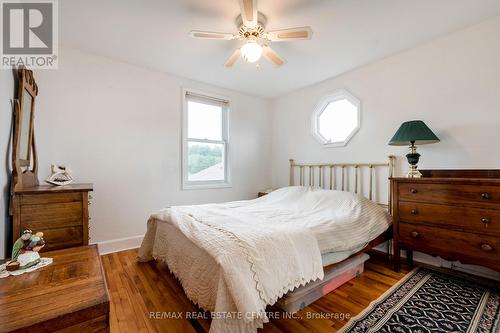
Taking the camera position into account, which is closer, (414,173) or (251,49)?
(251,49)

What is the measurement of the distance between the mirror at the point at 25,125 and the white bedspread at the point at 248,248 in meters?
1.26

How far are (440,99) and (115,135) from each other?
379 cm

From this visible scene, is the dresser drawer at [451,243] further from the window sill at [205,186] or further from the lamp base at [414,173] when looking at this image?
the window sill at [205,186]

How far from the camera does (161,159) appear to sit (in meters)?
3.16

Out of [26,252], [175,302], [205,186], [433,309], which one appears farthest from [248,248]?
[205,186]

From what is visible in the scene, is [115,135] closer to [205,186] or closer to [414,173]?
[205,186]

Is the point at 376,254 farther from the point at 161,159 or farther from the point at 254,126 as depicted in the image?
the point at 161,159

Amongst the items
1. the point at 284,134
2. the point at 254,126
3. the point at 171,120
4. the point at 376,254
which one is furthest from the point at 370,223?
the point at 171,120

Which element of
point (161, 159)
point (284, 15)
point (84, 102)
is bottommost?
point (161, 159)

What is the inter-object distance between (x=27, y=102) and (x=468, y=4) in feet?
13.0

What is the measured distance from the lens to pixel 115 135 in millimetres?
2809

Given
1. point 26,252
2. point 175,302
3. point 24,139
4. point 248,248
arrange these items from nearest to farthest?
point 26,252, point 248,248, point 175,302, point 24,139

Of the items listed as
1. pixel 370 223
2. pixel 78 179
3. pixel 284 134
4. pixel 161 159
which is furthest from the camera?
pixel 284 134

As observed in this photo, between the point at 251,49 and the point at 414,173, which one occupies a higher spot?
the point at 251,49
